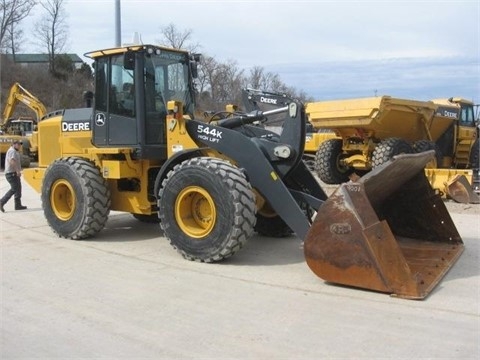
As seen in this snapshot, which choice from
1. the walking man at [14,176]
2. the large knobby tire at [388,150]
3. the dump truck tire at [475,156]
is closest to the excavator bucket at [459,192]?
the large knobby tire at [388,150]

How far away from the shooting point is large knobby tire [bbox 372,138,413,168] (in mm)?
13117

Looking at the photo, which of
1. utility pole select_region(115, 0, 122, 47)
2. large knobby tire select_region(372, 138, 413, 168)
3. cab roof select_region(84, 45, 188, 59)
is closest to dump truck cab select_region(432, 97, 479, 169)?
large knobby tire select_region(372, 138, 413, 168)

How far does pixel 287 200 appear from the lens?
6.08 meters

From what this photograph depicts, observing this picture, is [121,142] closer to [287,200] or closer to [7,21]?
[287,200]

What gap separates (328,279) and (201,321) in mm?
1455

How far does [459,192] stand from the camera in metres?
11.6

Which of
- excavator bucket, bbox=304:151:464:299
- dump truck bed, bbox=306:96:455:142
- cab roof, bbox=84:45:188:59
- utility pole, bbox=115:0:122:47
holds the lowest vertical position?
excavator bucket, bbox=304:151:464:299

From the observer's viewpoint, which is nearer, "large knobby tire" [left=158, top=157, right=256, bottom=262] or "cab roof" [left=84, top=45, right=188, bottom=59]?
"large knobby tire" [left=158, top=157, right=256, bottom=262]

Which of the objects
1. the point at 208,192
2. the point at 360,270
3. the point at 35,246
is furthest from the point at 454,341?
the point at 35,246

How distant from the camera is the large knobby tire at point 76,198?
7.56m

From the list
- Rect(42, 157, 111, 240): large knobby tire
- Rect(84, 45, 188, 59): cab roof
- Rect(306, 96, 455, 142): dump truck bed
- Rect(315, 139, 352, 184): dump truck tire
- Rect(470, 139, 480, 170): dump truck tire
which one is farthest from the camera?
Rect(470, 139, 480, 170): dump truck tire

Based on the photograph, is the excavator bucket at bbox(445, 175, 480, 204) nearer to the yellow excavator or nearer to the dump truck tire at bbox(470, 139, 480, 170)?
the dump truck tire at bbox(470, 139, 480, 170)

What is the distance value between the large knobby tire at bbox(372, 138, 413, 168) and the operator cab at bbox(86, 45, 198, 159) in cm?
655

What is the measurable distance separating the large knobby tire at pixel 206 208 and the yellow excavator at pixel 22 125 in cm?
1214
